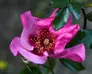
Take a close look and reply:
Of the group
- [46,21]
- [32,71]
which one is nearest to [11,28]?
[32,71]

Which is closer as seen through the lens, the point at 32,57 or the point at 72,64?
the point at 32,57

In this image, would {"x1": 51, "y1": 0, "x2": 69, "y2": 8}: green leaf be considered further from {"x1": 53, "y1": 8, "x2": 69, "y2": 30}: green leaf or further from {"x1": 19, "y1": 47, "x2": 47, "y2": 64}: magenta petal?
{"x1": 19, "y1": 47, "x2": 47, "y2": 64}: magenta petal

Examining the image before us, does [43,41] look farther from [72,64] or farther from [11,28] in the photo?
[11,28]

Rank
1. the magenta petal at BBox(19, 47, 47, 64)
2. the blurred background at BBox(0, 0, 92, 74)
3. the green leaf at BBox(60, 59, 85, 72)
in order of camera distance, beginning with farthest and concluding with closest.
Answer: the blurred background at BBox(0, 0, 92, 74)
the green leaf at BBox(60, 59, 85, 72)
the magenta petal at BBox(19, 47, 47, 64)

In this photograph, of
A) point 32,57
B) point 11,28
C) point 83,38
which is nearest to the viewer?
point 32,57

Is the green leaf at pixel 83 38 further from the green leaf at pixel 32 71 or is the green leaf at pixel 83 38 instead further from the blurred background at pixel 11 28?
the blurred background at pixel 11 28

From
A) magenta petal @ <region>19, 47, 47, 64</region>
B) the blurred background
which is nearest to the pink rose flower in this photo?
magenta petal @ <region>19, 47, 47, 64</region>

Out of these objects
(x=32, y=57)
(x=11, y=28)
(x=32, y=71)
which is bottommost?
(x=11, y=28)

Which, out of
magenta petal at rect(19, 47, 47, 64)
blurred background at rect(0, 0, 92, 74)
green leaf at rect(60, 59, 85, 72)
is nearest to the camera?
magenta petal at rect(19, 47, 47, 64)
